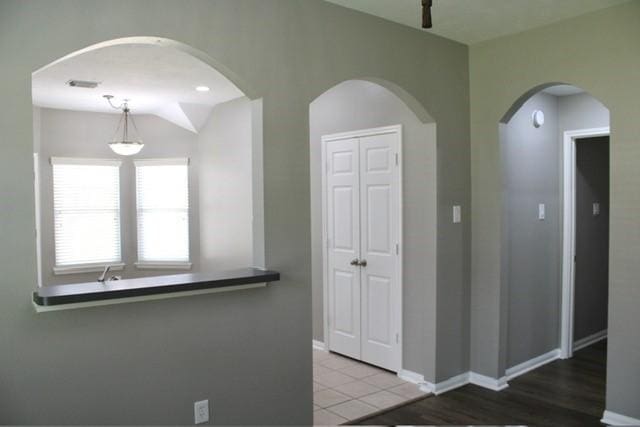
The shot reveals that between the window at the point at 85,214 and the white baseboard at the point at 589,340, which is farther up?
the window at the point at 85,214

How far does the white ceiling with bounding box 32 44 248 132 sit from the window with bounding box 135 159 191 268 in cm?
67

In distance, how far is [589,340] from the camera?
17.3 feet

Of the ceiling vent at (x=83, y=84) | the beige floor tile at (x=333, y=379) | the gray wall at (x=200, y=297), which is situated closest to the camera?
the gray wall at (x=200, y=297)

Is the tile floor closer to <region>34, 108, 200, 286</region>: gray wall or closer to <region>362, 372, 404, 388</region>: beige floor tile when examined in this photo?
<region>362, 372, 404, 388</region>: beige floor tile

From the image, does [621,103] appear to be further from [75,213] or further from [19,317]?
[75,213]

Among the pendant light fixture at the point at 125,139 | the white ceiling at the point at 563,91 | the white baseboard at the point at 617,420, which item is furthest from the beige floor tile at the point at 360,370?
the pendant light fixture at the point at 125,139

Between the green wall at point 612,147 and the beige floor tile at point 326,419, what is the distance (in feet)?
4.34

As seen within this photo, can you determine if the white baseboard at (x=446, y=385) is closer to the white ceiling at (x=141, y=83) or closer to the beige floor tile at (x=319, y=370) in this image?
the beige floor tile at (x=319, y=370)

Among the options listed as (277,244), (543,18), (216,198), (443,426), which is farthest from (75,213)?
(543,18)

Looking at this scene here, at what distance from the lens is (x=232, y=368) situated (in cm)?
286

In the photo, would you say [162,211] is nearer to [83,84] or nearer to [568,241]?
[83,84]

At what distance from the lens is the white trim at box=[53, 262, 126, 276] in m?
6.57

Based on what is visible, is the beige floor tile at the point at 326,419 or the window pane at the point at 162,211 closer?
the beige floor tile at the point at 326,419

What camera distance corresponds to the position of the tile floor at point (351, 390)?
3607 millimetres
